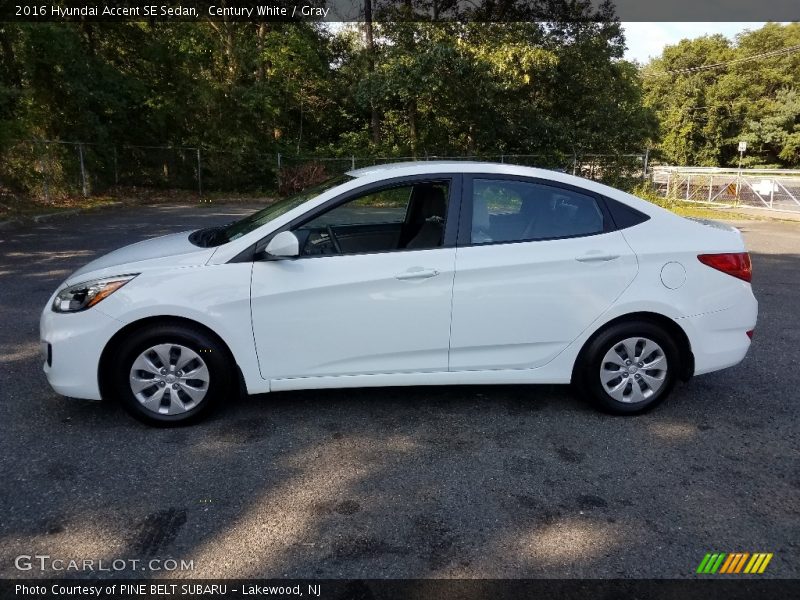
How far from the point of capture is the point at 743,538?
2713 millimetres

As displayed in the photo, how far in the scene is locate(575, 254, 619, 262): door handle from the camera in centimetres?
379

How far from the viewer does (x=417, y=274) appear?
365 cm

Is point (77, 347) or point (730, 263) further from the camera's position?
point (730, 263)

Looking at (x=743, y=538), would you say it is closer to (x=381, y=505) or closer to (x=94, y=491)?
(x=381, y=505)

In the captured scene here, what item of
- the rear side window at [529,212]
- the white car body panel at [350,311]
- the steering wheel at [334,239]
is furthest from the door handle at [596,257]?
the steering wheel at [334,239]

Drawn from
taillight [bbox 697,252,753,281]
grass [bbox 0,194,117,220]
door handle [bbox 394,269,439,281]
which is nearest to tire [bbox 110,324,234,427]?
door handle [bbox 394,269,439,281]

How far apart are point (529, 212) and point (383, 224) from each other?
50.2 inches

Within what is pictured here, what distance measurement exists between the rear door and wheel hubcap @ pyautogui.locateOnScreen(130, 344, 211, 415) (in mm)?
1604

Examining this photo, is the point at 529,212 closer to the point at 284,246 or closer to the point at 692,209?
the point at 284,246

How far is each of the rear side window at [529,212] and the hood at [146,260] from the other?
176 cm

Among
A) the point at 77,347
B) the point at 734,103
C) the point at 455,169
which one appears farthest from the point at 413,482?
the point at 734,103

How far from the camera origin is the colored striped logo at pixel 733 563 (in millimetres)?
2512

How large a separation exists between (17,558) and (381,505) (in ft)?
5.24

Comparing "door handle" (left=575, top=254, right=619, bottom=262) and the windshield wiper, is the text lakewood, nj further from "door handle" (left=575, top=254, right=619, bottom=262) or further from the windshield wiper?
"door handle" (left=575, top=254, right=619, bottom=262)
